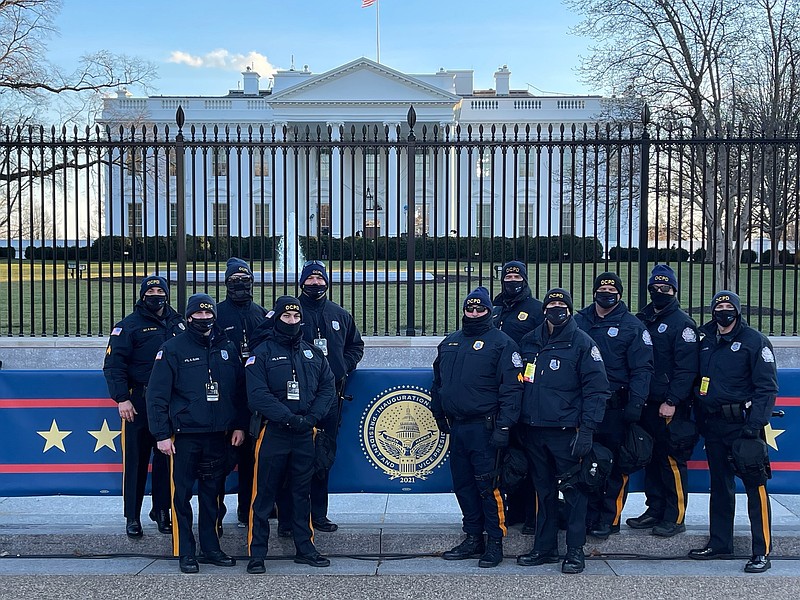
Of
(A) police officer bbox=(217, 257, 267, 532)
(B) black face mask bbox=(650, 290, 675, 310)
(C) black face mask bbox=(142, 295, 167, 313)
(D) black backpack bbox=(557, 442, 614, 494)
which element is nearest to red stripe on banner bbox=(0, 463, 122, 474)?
(A) police officer bbox=(217, 257, 267, 532)

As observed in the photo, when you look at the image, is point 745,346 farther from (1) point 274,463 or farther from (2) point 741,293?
(2) point 741,293

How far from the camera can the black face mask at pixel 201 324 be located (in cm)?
606

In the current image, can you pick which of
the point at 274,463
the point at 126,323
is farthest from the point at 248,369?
the point at 126,323

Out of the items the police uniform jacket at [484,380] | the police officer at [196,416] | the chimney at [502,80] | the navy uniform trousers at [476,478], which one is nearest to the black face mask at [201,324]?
the police officer at [196,416]

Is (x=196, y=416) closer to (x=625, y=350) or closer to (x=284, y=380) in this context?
(x=284, y=380)

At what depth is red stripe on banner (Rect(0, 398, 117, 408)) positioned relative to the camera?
6.88 metres

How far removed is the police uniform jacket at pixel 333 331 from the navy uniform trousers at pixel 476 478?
109cm

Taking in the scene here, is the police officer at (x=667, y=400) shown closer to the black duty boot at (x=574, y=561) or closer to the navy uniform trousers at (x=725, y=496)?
the navy uniform trousers at (x=725, y=496)

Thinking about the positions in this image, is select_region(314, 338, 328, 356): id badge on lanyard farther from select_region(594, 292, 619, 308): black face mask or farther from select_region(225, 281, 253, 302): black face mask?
select_region(594, 292, 619, 308): black face mask

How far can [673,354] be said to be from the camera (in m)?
6.59

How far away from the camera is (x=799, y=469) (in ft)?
22.6

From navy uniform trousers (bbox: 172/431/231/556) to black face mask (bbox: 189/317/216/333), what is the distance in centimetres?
73

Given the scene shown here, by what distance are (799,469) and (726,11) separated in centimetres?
1629

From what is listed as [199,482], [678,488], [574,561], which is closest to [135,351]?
[199,482]
